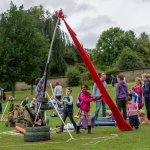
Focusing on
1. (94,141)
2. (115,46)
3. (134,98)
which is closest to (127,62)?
(115,46)

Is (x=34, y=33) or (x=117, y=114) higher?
(x=34, y=33)

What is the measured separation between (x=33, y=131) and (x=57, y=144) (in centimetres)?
127

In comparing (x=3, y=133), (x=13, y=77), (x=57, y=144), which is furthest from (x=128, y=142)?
(x=13, y=77)

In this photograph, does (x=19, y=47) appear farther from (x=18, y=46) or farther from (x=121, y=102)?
(x=121, y=102)

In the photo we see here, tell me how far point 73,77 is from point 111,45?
1973 inches

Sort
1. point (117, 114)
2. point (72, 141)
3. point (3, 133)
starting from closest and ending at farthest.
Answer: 1. point (72, 141)
2. point (117, 114)
3. point (3, 133)

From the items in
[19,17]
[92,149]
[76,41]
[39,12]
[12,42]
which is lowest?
[92,149]

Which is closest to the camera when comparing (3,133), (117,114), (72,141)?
(72,141)

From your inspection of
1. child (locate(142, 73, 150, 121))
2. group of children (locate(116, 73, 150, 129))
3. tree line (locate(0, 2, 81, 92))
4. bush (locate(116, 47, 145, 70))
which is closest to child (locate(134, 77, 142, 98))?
group of children (locate(116, 73, 150, 129))

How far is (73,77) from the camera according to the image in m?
55.3

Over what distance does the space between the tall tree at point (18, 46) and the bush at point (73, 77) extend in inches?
395

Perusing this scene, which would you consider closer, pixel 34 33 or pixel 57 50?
pixel 34 33

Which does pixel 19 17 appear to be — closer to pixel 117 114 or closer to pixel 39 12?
pixel 39 12

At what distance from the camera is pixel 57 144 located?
1180 cm
